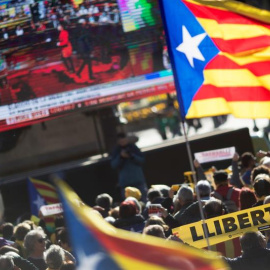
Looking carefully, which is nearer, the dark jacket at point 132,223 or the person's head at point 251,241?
the person's head at point 251,241

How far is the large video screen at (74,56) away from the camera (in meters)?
14.9

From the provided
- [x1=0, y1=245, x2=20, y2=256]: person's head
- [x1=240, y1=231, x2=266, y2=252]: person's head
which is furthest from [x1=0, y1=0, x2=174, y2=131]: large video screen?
[x1=240, y1=231, x2=266, y2=252]: person's head

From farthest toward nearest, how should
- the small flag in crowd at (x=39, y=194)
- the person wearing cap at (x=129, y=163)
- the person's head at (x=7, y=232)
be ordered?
1. the person wearing cap at (x=129, y=163)
2. the small flag in crowd at (x=39, y=194)
3. the person's head at (x=7, y=232)

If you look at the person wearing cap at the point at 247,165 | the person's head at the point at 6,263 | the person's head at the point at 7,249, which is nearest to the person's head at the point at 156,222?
the person's head at the point at 7,249

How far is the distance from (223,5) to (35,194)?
6.01 m

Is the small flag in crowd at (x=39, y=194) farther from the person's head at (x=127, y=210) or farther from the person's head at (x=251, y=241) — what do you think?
the person's head at (x=251, y=241)

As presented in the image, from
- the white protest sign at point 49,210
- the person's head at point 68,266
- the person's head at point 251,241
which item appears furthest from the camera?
the white protest sign at point 49,210

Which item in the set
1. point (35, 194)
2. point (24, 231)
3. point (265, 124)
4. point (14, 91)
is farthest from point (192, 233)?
point (265, 124)

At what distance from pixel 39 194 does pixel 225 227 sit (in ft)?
20.3

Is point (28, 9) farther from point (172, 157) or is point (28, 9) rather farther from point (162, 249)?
point (162, 249)

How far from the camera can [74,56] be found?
1524 cm

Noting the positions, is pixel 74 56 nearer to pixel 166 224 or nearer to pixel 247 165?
pixel 247 165

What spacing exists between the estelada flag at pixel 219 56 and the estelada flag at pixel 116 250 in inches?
152

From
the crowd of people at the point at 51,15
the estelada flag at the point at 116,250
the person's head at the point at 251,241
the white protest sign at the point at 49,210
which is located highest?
the crowd of people at the point at 51,15
